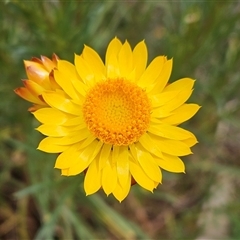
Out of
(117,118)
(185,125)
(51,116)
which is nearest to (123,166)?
(117,118)

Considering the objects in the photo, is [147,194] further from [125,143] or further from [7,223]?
[125,143]

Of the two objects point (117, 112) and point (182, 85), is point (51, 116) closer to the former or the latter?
point (117, 112)

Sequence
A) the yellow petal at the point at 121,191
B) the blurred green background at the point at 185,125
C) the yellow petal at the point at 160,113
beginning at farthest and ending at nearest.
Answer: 1. the blurred green background at the point at 185,125
2. the yellow petal at the point at 160,113
3. the yellow petal at the point at 121,191

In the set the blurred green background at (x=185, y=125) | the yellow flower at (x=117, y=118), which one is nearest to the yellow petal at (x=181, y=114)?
the yellow flower at (x=117, y=118)

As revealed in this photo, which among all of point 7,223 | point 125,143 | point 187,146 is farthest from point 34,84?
point 7,223

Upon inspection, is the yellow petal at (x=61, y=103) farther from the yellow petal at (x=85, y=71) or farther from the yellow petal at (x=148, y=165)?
the yellow petal at (x=148, y=165)

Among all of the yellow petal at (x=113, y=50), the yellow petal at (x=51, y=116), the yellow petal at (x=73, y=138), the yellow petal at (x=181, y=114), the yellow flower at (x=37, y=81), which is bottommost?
the yellow petal at (x=181, y=114)
